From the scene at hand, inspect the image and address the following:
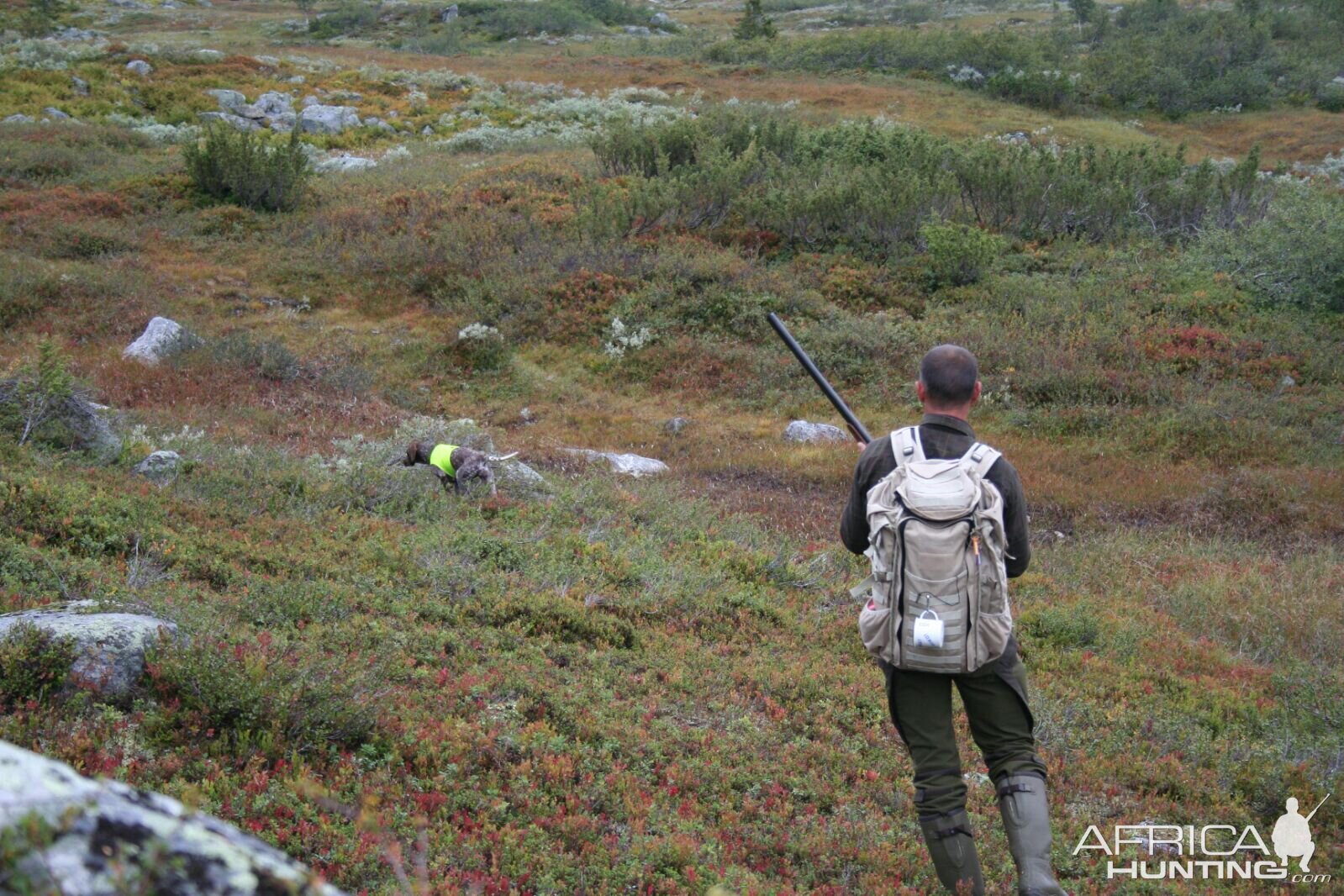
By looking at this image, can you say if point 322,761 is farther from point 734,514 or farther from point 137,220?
point 137,220

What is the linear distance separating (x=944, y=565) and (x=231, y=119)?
30.6m

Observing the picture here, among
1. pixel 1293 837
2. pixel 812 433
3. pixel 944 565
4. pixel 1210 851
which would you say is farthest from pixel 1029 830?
pixel 812 433

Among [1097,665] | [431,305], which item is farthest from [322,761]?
[431,305]

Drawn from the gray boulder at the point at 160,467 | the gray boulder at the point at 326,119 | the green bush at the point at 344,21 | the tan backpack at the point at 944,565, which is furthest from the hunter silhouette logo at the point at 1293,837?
the green bush at the point at 344,21

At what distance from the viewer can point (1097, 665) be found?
6.32 metres

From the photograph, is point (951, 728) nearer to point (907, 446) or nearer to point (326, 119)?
point (907, 446)

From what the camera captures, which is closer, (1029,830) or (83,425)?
(1029,830)

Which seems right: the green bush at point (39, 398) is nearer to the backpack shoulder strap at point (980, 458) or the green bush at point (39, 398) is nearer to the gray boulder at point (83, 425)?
the gray boulder at point (83, 425)

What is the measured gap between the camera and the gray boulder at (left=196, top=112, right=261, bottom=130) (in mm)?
27719

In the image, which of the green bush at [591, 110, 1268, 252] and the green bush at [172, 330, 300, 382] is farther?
the green bush at [591, 110, 1268, 252]

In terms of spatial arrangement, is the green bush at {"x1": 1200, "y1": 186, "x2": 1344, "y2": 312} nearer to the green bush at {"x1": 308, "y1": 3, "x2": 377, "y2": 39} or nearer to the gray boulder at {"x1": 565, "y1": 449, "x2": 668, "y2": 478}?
the gray boulder at {"x1": 565, "y1": 449, "x2": 668, "y2": 478}

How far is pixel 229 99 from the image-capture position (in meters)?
29.5

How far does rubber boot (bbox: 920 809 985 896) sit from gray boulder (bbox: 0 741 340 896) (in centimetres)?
283

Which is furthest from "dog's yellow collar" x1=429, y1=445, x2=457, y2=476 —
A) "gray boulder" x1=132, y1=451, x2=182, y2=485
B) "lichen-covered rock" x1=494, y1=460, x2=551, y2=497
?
"gray boulder" x1=132, y1=451, x2=182, y2=485
